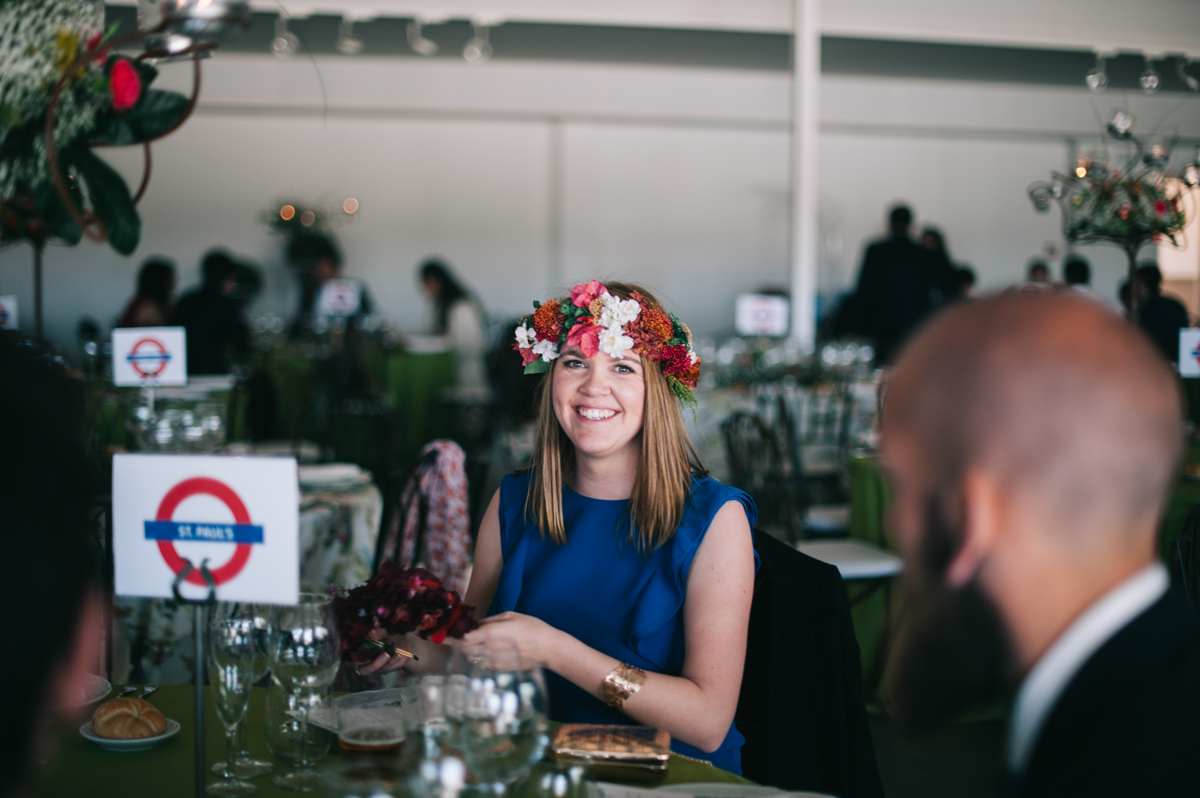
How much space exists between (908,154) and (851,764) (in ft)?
33.5

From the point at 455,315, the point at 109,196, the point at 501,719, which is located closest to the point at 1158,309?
the point at 501,719

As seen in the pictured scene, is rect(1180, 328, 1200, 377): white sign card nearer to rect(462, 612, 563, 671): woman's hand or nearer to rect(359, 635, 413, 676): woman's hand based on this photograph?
rect(462, 612, 563, 671): woman's hand

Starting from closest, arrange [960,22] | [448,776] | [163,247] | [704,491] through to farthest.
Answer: [448,776], [704,491], [960,22], [163,247]

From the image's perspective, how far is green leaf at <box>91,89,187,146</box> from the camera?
1107 mm

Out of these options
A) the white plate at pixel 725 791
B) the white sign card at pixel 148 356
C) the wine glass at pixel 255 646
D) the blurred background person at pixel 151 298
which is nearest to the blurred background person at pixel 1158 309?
the white plate at pixel 725 791

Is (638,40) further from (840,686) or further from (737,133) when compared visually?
(840,686)

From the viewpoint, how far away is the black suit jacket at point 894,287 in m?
6.73

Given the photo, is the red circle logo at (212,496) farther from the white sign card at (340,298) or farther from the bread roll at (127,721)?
the white sign card at (340,298)

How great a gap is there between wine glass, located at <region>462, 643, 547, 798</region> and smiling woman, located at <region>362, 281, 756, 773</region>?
17.6 inches

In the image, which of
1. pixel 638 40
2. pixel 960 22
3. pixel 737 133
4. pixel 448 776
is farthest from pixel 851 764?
pixel 737 133

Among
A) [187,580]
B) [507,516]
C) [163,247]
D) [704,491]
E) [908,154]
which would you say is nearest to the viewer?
[187,580]

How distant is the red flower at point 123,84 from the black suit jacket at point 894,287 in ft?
20.5

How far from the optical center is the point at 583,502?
1.75 metres

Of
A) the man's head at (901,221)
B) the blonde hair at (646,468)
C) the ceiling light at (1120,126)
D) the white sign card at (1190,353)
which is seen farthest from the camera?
the man's head at (901,221)
